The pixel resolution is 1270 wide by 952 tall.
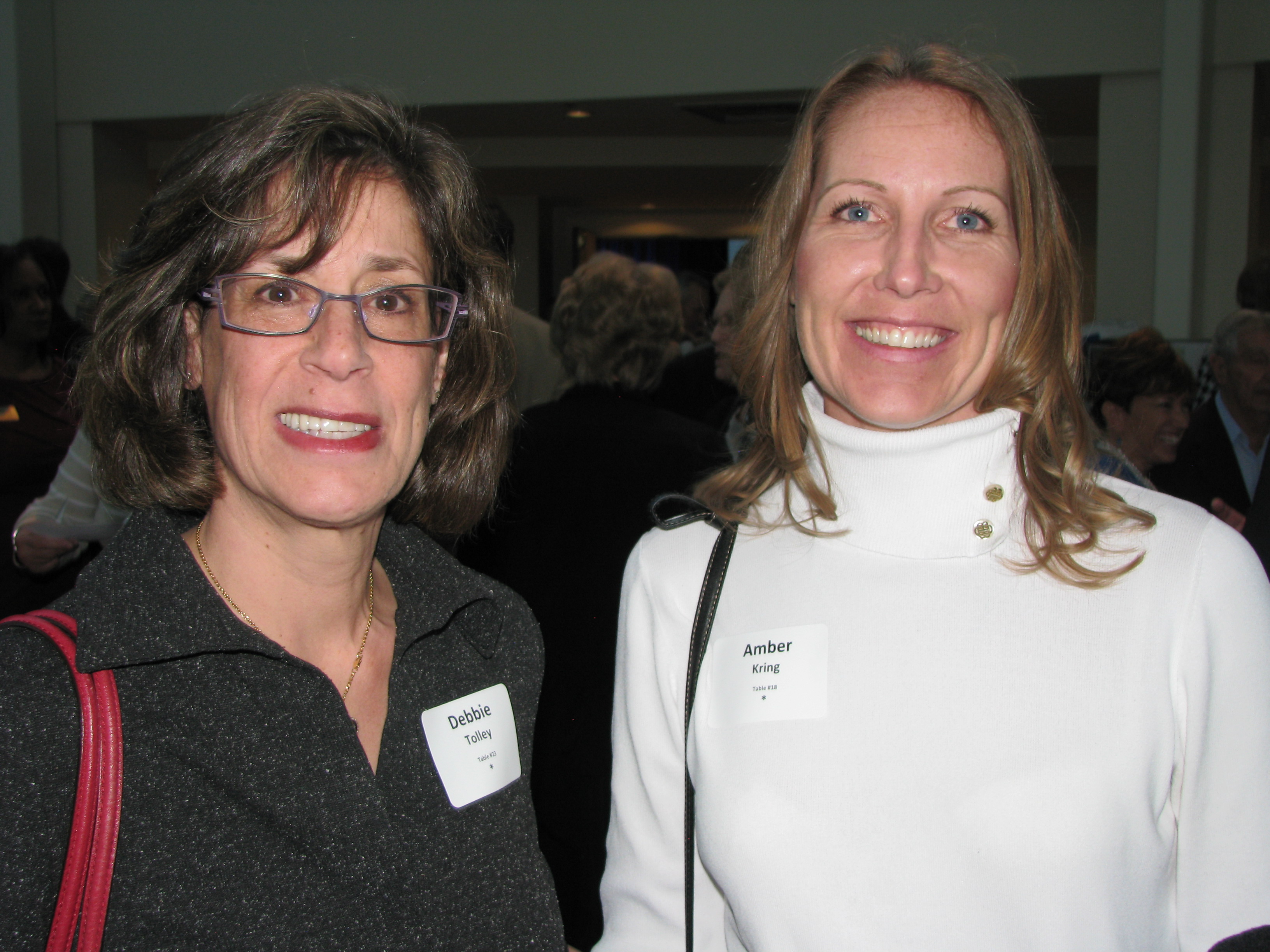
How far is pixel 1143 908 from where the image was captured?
45.0 inches

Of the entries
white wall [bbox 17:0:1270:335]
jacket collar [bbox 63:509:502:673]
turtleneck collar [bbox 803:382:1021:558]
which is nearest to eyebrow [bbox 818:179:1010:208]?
turtleneck collar [bbox 803:382:1021:558]

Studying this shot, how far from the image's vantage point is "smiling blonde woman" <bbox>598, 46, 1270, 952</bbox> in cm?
113

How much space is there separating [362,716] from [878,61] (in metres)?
1.22

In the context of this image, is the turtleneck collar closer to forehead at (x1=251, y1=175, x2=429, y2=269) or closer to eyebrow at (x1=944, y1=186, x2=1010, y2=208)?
Answer: eyebrow at (x1=944, y1=186, x2=1010, y2=208)

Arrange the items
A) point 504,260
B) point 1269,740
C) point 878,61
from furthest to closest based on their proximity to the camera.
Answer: point 504,260, point 878,61, point 1269,740

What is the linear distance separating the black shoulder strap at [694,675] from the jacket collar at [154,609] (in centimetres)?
41

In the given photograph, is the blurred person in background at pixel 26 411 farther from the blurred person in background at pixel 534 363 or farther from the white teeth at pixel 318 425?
the white teeth at pixel 318 425

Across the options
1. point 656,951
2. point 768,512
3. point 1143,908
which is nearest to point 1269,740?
point 1143,908

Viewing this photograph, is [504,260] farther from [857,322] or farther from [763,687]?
[763,687]

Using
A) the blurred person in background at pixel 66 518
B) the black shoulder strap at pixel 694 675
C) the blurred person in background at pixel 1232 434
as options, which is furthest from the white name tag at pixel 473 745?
the blurred person in background at pixel 1232 434

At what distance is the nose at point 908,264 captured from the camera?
50.6 inches

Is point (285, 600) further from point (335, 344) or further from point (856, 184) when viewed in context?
point (856, 184)

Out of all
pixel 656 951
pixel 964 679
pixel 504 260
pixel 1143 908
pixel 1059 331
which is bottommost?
pixel 656 951

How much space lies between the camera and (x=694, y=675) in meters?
1.32
